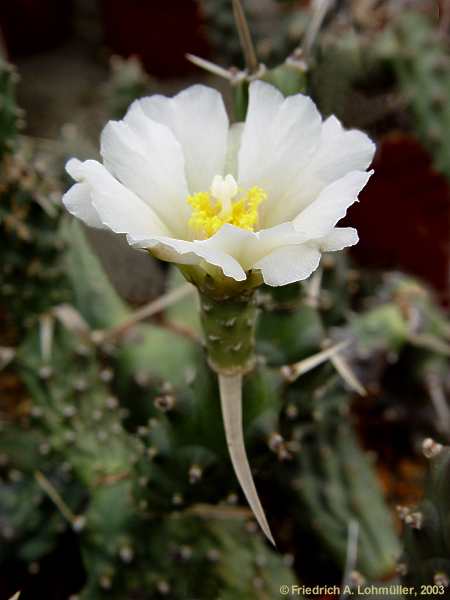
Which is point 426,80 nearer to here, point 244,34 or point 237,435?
point 244,34

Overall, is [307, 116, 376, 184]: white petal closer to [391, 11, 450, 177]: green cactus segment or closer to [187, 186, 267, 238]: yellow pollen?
[187, 186, 267, 238]: yellow pollen

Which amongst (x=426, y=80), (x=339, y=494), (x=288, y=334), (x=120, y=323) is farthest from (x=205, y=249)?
(x=426, y=80)

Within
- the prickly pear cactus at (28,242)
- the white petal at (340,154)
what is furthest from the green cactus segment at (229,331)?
the prickly pear cactus at (28,242)

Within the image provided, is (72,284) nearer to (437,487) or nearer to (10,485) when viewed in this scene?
(10,485)

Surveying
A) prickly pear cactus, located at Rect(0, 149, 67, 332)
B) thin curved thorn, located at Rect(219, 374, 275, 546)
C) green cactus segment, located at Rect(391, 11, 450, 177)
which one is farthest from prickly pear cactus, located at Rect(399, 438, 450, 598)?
green cactus segment, located at Rect(391, 11, 450, 177)

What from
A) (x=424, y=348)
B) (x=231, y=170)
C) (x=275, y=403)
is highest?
(x=231, y=170)

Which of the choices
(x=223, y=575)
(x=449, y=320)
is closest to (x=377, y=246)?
(x=449, y=320)

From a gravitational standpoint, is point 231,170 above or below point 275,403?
above
